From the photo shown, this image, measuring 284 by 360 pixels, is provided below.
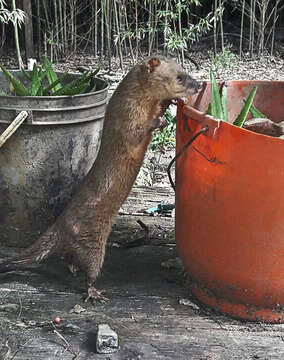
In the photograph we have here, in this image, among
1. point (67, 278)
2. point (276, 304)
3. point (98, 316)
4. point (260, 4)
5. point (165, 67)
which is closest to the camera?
point (276, 304)

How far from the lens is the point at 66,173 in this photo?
391 cm

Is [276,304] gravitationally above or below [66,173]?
below

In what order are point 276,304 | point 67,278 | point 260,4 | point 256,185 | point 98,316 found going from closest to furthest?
1. point 256,185
2. point 276,304
3. point 98,316
4. point 67,278
5. point 260,4

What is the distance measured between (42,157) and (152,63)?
1008mm

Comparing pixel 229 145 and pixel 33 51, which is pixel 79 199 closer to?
pixel 229 145

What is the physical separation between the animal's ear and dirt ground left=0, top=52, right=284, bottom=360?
1.30m

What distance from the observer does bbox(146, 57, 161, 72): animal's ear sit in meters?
3.39

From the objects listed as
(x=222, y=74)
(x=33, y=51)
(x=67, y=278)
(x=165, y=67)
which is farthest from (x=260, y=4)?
(x=67, y=278)

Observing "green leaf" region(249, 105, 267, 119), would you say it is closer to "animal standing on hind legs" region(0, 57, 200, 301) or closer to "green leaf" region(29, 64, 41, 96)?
"animal standing on hind legs" region(0, 57, 200, 301)

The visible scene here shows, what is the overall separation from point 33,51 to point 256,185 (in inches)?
278

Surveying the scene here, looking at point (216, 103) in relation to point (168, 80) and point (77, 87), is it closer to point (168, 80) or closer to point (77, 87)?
point (168, 80)

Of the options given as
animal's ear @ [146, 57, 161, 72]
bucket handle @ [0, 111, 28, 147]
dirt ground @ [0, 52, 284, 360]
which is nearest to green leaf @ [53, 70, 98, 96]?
bucket handle @ [0, 111, 28, 147]

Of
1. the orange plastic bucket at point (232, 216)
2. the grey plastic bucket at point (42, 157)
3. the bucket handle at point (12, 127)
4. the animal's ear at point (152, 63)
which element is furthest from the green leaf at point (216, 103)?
the bucket handle at point (12, 127)

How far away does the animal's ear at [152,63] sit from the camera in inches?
133
